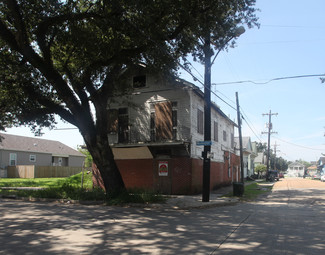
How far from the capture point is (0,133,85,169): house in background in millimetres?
37625

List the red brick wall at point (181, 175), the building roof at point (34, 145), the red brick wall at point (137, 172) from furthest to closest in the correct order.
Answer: the building roof at point (34, 145) → the red brick wall at point (137, 172) → the red brick wall at point (181, 175)

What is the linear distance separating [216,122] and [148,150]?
7.67m

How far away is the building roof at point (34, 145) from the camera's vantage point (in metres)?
38.4

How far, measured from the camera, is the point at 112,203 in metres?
12.8

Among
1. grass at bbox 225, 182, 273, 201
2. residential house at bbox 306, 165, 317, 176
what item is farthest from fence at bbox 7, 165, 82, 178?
residential house at bbox 306, 165, 317, 176

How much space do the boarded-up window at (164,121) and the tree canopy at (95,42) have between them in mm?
3575

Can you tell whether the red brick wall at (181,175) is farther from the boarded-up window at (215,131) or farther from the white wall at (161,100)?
the boarded-up window at (215,131)

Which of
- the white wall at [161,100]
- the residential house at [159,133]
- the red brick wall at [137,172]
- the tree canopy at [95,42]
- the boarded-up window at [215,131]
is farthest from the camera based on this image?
the boarded-up window at [215,131]

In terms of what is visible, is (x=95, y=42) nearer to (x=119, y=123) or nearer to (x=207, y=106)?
(x=207, y=106)

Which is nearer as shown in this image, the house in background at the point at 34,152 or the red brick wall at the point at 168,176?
the red brick wall at the point at 168,176

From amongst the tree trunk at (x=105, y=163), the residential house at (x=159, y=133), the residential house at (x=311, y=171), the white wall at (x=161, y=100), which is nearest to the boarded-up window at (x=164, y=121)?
the residential house at (x=159, y=133)

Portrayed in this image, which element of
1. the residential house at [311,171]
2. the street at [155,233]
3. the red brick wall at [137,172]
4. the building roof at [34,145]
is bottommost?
the residential house at [311,171]

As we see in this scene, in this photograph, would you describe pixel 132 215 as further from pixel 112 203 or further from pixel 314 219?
pixel 314 219

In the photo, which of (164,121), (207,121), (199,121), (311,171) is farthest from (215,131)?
(311,171)
